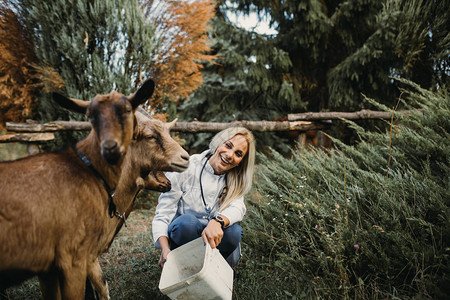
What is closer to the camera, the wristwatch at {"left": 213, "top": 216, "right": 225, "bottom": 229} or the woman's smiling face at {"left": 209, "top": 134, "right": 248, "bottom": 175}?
the wristwatch at {"left": 213, "top": 216, "right": 225, "bottom": 229}

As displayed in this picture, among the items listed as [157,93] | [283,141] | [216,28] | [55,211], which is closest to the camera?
[55,211]

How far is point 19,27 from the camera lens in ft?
16.8

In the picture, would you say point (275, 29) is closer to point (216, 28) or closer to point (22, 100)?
point (216, 28)

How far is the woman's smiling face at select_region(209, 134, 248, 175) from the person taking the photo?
8.48 feet

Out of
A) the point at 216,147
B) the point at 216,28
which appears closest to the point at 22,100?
the point at 216,147

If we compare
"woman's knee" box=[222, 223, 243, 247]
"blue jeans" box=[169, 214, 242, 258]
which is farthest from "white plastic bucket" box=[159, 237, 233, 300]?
"woman's knee" box=[222, 223, 243, 247]

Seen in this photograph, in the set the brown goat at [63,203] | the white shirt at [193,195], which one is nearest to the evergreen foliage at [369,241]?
the white shirt at [193,195]

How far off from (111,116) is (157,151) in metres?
0.52

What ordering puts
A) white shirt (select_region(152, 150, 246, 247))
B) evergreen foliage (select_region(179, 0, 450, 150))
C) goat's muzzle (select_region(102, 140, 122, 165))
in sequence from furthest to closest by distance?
evergreen foliage (select_region(179, 0, 450, 150)) → white shirt (select_region(152, 150, 246, 247)) → goat's muzzle (select_region(102, 140, 122, 165))

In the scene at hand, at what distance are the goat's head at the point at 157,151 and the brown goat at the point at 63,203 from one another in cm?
29

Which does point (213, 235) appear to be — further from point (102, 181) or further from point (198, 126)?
point (198, 126)

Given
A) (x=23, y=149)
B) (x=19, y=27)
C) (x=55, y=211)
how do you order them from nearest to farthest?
(x=55, y=211) → (x=19, y=27) → (x=23, y=149)

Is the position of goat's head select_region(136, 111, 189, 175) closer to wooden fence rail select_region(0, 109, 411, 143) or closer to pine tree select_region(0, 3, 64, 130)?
wooden fence rail select_region(0, 109, 411, 143)

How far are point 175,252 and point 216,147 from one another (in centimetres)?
106
